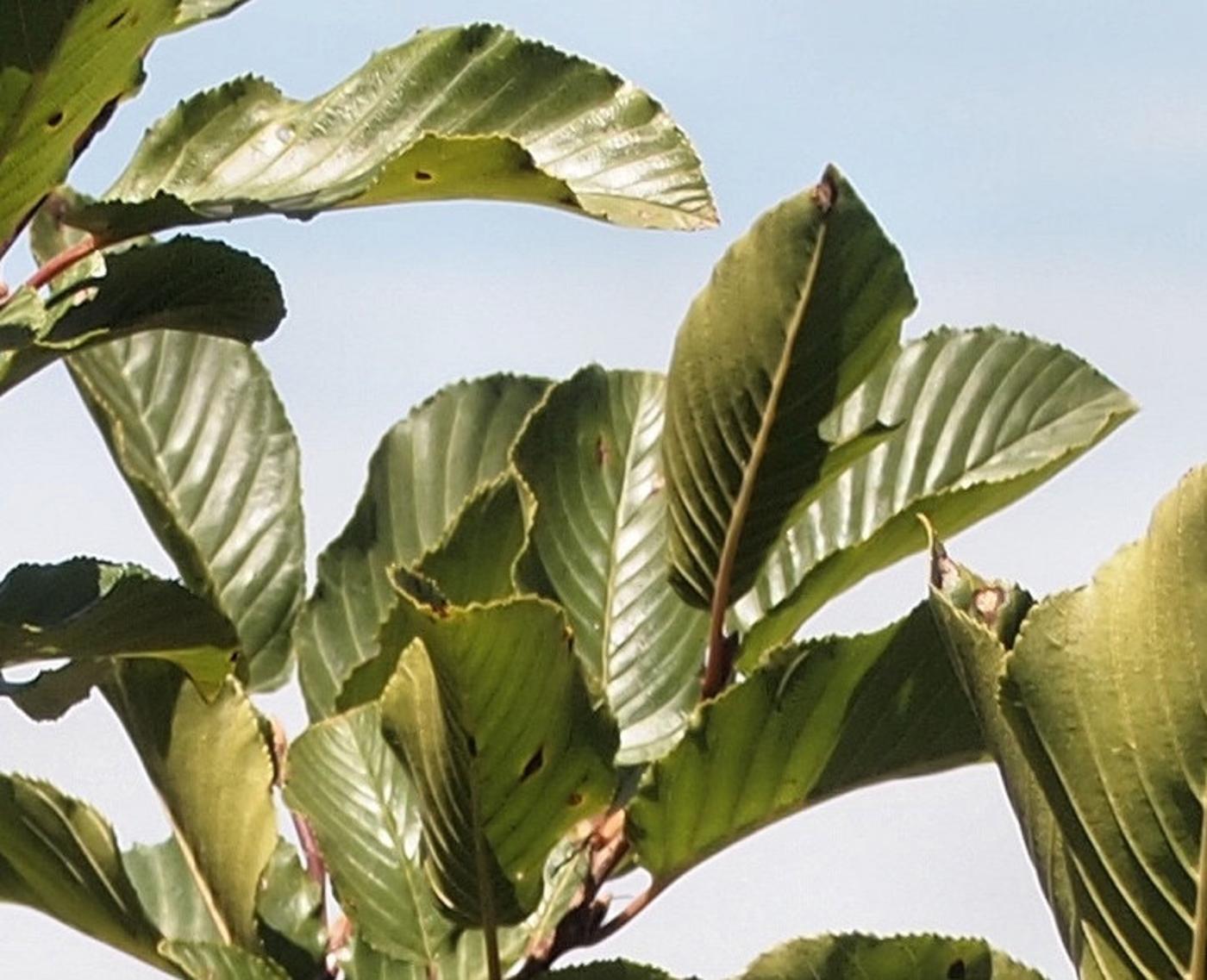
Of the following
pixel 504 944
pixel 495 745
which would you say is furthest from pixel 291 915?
pixel 495 745

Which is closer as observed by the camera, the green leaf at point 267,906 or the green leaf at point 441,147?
the green leaf at point 441,147

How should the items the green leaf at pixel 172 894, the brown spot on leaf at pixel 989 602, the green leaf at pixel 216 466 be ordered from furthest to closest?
the green leaf at pixel 216 466 → the green leaf at pixel 172 894 → the brown spot on leaf at pixel 989 602

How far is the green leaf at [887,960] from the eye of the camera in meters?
1.10

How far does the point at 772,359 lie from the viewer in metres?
1.25

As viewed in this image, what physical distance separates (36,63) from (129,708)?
16.7 inches

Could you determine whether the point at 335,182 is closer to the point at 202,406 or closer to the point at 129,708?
the point at 129,708

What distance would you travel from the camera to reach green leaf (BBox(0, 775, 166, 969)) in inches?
52.6

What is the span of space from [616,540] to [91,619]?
1.30 feet

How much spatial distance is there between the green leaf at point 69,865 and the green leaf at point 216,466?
0.20 metres

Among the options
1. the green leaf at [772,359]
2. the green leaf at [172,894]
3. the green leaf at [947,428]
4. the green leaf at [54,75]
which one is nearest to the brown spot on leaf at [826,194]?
the green leaf at [772,359]

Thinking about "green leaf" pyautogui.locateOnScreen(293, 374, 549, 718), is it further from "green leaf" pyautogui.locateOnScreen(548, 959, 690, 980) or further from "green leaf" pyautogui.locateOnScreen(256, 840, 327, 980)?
"green leaf" pyautogui.locateOnScreen(548, 959, 690, 980)

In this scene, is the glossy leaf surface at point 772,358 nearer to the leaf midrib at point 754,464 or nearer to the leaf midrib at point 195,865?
the leaf midrib at point 754,464

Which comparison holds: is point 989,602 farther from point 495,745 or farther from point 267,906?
point 267,906

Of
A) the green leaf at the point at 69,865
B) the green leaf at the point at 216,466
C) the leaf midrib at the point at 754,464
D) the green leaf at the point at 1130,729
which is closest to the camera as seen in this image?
the green leaf at the point at 1130,729
